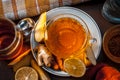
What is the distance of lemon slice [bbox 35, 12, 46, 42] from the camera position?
3.05 feet

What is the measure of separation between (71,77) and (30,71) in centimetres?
10

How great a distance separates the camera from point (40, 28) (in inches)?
36.7

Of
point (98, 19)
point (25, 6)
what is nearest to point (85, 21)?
point (98, 19)

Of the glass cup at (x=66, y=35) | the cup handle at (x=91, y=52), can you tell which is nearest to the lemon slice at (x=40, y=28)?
the glass cup at (x=66, y=35)

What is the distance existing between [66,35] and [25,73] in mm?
138

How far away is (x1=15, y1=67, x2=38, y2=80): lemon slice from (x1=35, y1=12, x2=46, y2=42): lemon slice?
3.0 inches

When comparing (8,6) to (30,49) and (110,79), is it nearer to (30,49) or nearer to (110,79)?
(30,49)

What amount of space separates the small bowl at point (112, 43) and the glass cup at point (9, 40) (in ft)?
0.70

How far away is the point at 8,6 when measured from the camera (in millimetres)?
986

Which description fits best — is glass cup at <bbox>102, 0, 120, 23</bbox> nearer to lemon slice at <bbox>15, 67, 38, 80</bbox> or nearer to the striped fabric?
the striped fabric

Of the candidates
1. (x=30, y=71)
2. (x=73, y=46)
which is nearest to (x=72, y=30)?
(x=73, y=46)

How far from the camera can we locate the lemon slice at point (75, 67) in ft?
2.94

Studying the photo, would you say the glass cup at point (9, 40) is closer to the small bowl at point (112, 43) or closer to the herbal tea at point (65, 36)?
the herbal tea at point (65, 36)

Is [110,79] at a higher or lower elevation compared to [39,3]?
lower
